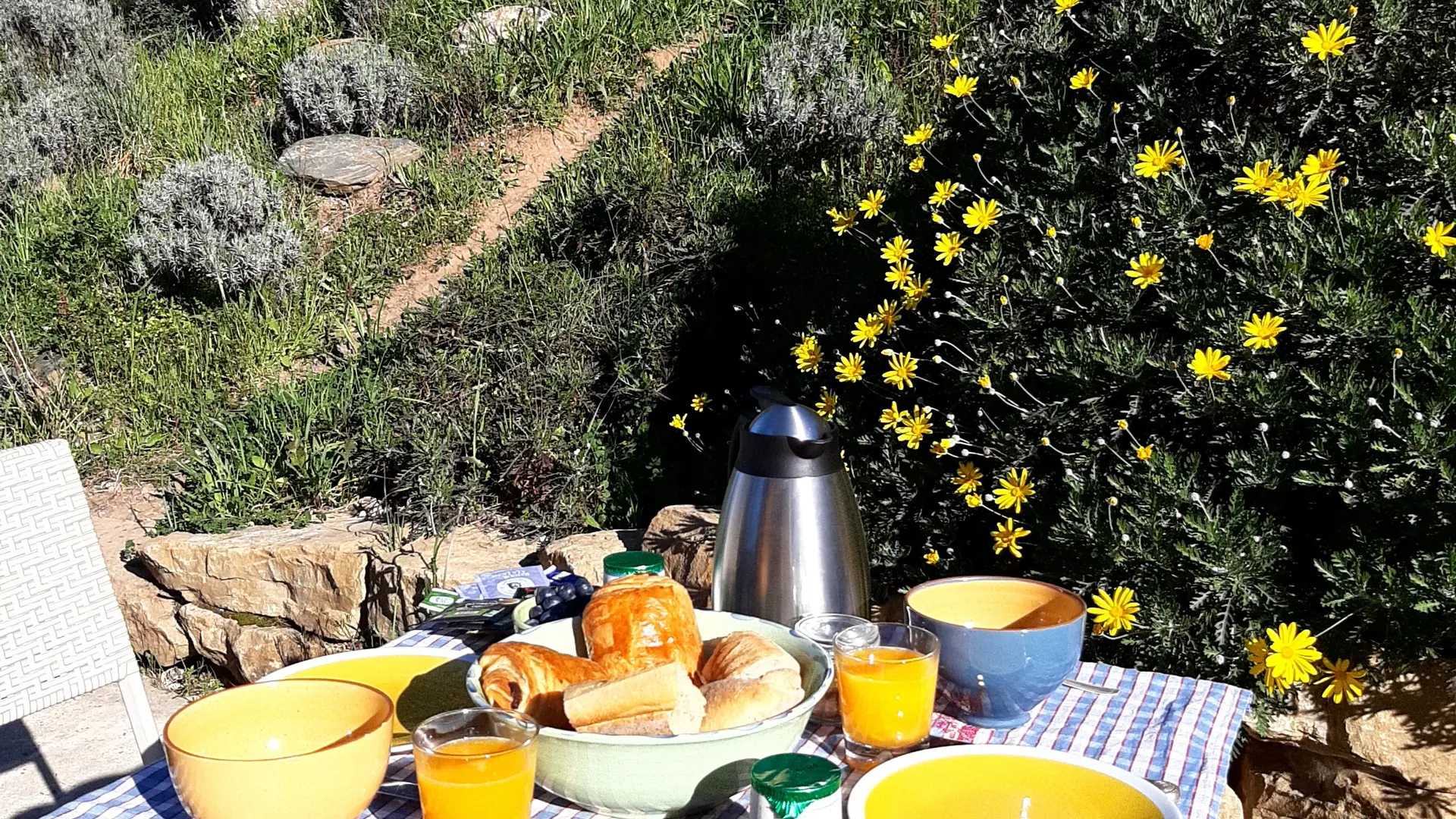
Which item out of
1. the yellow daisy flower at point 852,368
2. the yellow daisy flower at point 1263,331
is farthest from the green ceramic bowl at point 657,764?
the yellow daisy flower at point 852,368

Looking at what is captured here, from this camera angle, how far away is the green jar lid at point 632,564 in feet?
6.04

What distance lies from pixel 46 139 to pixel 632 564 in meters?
7.38

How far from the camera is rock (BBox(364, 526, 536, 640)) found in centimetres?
385

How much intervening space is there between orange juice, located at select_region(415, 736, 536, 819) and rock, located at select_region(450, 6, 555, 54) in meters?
6.84

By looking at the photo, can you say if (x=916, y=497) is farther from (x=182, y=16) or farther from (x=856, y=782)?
(x=182, y=16)

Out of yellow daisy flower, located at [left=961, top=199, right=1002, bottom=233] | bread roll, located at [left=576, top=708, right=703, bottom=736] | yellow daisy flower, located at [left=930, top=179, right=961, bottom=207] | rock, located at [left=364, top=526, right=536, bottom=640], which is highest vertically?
yellow daisy flower, located at [left=930, top=179, right=961, bottom=207]

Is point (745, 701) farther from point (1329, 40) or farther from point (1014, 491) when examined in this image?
point (1329, 40)

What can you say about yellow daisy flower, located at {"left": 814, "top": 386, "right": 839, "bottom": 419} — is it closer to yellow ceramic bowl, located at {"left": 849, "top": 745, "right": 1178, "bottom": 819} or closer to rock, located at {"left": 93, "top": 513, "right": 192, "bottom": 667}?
yellow ceramic bowl, located at {"left": 849, "top": 745, "right": 1178, "bottom": 819}

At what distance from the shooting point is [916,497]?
3016 mm

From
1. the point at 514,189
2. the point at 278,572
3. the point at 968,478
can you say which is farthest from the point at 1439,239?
the point at 514,189

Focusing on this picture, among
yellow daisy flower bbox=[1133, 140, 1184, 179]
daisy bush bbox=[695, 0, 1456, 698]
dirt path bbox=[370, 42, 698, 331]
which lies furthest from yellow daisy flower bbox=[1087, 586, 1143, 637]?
dirt path bbox=[370, 42, 698, 331]

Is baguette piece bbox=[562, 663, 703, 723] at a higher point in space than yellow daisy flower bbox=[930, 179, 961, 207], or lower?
lower

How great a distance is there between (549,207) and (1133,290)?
3799 millimetres

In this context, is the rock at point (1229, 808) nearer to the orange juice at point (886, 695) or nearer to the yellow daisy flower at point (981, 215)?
the orange juice at point (886, 695)
